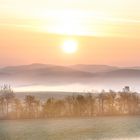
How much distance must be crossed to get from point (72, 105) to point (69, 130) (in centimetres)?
108

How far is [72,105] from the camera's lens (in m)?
18.5

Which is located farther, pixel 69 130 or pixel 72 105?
pixel 72 105

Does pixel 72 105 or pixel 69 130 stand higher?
pixel 72 105

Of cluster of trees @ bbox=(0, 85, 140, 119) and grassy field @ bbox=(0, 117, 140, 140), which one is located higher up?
cluster of trees @ bbox=(0, 85, 140, 119)

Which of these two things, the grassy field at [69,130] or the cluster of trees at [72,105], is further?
the cluster of trees at [72,105]

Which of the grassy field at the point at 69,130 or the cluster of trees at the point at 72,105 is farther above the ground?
the cluster of trees at the point at 72,105

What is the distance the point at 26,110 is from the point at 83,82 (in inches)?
114

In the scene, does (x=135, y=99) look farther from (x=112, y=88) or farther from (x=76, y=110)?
(x=76, y=110)

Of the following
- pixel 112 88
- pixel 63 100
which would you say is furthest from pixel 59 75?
pixel 112 88

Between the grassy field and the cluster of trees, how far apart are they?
29 centimetres

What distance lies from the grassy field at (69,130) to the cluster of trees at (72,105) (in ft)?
0.95

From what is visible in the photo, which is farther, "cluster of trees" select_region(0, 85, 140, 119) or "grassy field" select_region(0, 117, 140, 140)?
"cluster of trees" select_region(0, 85, 140, 119)

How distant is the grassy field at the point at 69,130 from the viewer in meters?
17.0

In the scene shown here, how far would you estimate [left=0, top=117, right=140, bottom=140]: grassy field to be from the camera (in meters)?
17.0
